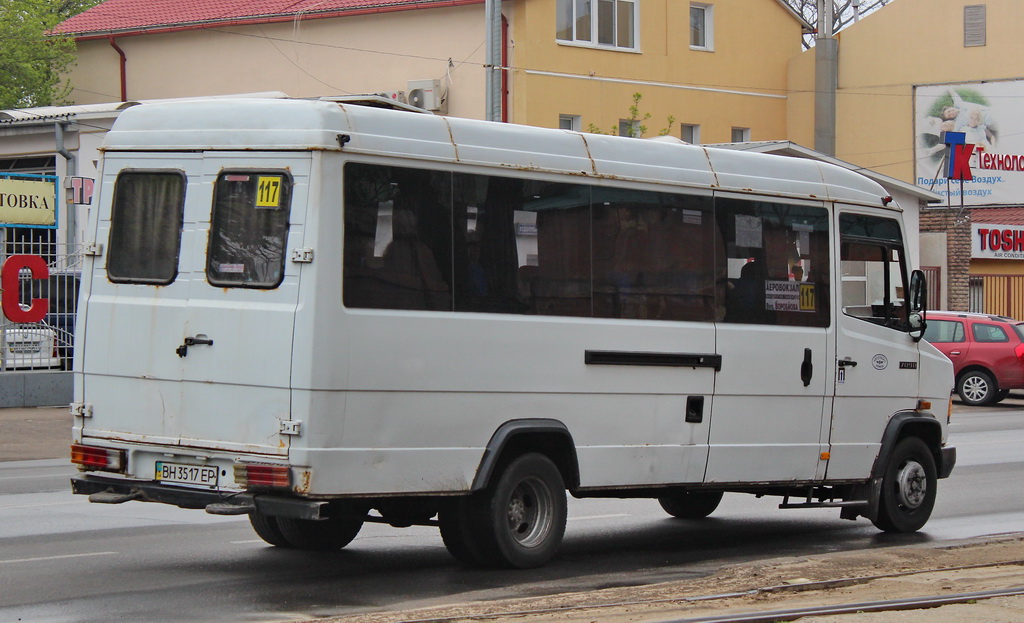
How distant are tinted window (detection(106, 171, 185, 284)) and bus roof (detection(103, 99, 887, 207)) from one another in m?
0.20

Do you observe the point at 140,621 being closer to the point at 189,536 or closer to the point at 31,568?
the point at 31,568

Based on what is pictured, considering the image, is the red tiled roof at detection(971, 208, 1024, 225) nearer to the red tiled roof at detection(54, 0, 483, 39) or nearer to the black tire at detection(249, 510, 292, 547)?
the red tiled roof at detection(54, 0, 483, 39)

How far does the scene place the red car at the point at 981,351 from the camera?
2708cm

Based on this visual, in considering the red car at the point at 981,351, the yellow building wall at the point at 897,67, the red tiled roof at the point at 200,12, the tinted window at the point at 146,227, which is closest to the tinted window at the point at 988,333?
the red car at the point at 981,351

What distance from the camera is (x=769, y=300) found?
34.4 ft

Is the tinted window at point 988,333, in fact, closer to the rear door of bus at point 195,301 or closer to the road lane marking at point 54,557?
the road lane marking at point 54,557

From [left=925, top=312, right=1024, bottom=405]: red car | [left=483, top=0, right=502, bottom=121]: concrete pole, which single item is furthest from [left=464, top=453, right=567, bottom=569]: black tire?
[left=925, top=312, right=1024, bottom=405]: red car

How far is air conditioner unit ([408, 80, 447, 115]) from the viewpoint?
35.7m

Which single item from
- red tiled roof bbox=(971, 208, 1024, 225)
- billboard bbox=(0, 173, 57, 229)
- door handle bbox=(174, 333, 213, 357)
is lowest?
door handle bbox=(174, 333, 213, 357)

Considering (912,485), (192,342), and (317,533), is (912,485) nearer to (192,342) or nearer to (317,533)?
(317,533)

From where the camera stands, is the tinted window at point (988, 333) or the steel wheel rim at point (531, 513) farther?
the tinted window at point (988, 333)

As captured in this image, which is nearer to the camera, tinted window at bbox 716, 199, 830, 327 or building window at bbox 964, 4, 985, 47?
tinted window at bbox 716, 199, 830, 327

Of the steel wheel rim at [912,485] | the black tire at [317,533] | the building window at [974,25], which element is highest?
the building window at [974,25]

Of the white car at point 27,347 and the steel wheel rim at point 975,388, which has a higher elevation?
the white car at point 27,347
